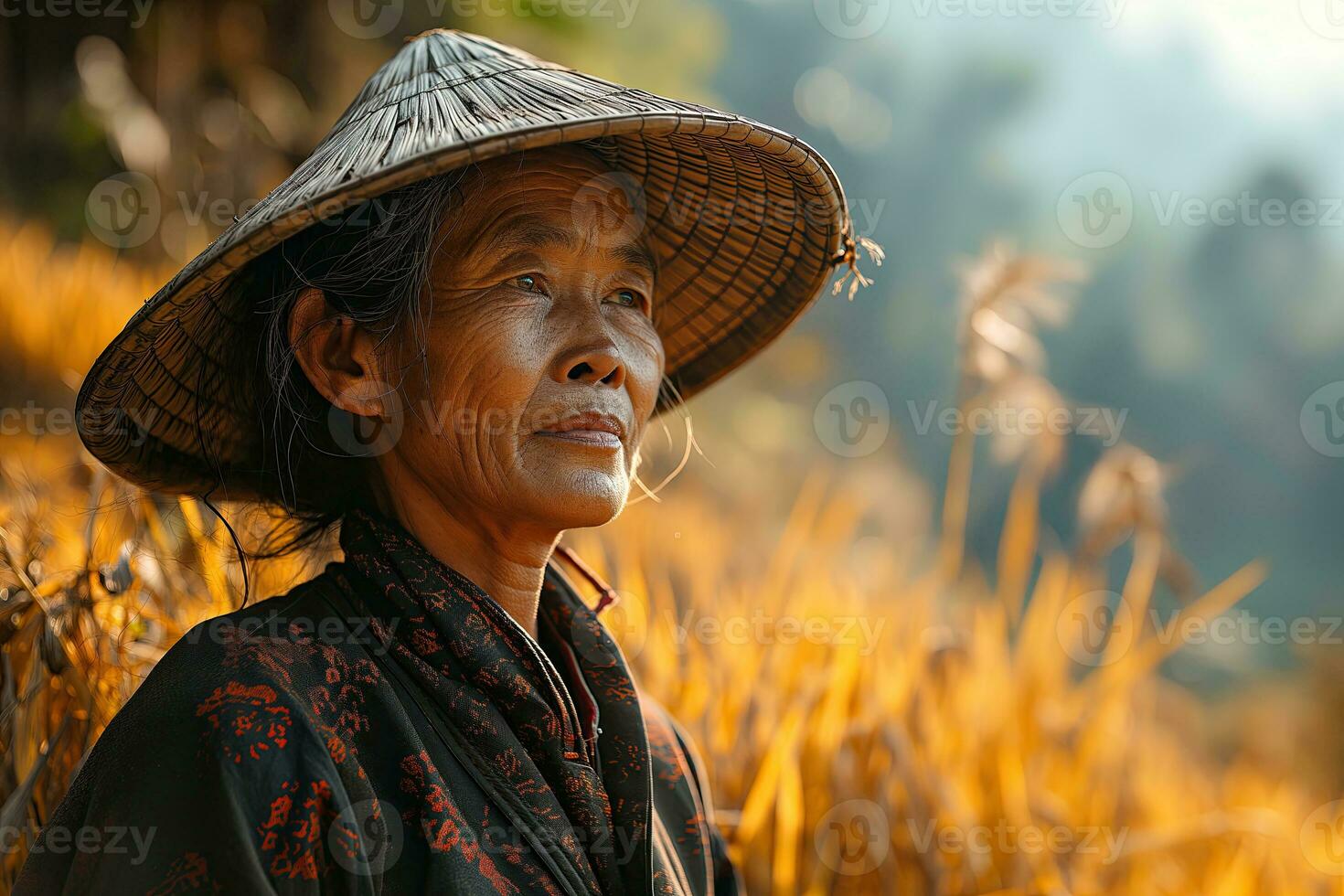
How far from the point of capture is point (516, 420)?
129 cm

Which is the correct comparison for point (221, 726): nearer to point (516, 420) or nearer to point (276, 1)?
point (516, 420)

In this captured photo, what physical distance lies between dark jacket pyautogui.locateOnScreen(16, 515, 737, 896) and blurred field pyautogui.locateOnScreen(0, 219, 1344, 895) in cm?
52

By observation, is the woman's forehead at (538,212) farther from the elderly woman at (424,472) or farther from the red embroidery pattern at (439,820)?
the red embroidery pattern at (439,820)

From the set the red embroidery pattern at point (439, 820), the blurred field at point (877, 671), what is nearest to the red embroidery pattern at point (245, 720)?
the red embroidery pattern at point (439, 820)

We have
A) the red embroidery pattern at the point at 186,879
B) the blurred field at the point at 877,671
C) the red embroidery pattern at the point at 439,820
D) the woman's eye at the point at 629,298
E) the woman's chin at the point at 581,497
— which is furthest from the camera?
the blurred field at the point at 877,671

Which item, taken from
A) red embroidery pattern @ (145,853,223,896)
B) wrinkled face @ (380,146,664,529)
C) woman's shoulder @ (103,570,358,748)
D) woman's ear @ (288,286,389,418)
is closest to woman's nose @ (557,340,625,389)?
wrinkled face @ (380,146,664,529)

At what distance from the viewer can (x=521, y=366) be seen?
4.26ft

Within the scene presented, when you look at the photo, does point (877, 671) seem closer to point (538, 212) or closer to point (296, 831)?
point (538, 212)

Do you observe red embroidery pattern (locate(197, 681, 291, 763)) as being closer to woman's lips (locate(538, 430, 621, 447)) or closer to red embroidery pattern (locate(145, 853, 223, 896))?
red embroidery pattern (locate(145, 853, 223, 896))

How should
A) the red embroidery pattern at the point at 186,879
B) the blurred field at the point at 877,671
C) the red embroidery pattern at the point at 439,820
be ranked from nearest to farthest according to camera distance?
the red embroidery pattern at the point at 186,879
the red embroidery pattern at the point at 439,820
the blurred field at the point at 877,671

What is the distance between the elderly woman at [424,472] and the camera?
3.42 ft

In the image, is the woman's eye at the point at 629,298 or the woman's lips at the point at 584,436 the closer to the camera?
the woman's lips at the point at 584,436

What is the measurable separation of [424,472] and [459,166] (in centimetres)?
38

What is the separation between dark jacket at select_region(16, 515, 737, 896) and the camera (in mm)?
997
